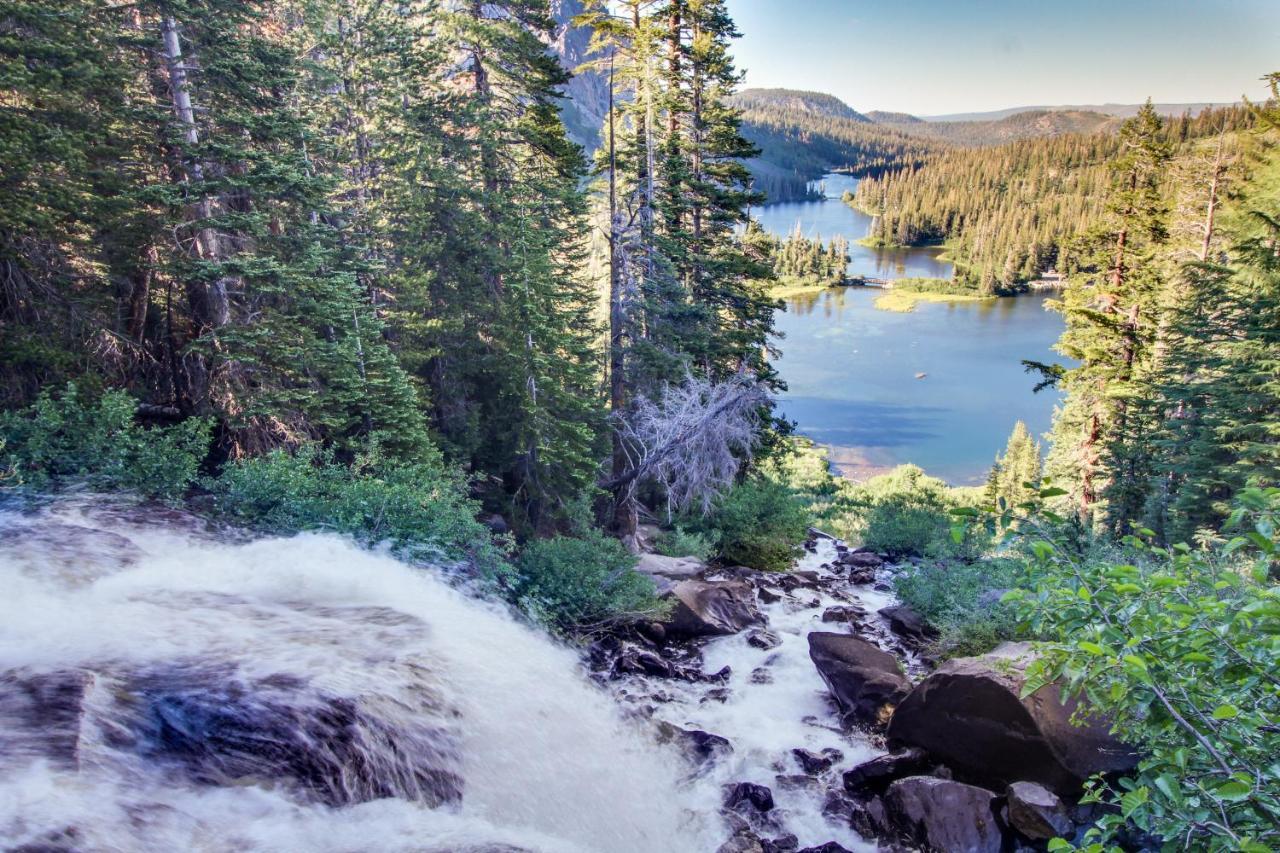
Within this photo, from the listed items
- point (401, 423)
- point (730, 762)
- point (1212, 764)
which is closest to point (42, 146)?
point (401, 423)

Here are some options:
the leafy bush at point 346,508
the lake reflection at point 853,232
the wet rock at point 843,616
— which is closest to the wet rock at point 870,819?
the wet rock at point 843,616

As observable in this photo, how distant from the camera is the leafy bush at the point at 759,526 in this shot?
1777cm

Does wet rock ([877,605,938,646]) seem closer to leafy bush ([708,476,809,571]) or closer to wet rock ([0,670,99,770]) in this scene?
leafy bush ([708,476,809,571])

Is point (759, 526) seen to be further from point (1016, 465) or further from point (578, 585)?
point (1016, 465)

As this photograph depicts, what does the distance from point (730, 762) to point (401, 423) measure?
28.9ft

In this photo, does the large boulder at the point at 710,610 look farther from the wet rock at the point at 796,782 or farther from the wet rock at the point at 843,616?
the wet rock at the point at 796,782

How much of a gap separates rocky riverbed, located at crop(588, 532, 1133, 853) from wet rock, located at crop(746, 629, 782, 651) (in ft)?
0.11

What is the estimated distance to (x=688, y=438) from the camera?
15086mm

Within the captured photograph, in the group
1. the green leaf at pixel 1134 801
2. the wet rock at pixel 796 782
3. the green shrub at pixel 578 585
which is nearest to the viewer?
the green leaf at pixel 1134 801

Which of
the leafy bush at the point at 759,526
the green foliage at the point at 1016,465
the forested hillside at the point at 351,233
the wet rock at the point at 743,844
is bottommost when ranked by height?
the green foliage at the point at 1016,465

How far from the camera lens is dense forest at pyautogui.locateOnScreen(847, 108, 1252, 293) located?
347 ft

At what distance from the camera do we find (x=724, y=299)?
2052 centimetres

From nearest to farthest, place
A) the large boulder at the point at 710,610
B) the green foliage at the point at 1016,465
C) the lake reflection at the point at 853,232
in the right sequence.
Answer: the large boulder at the point at 710,610, the green foliage at the point at 1016,465, the lake reflection at the point at 853,232

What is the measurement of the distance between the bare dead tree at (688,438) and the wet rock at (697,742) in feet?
23.2
